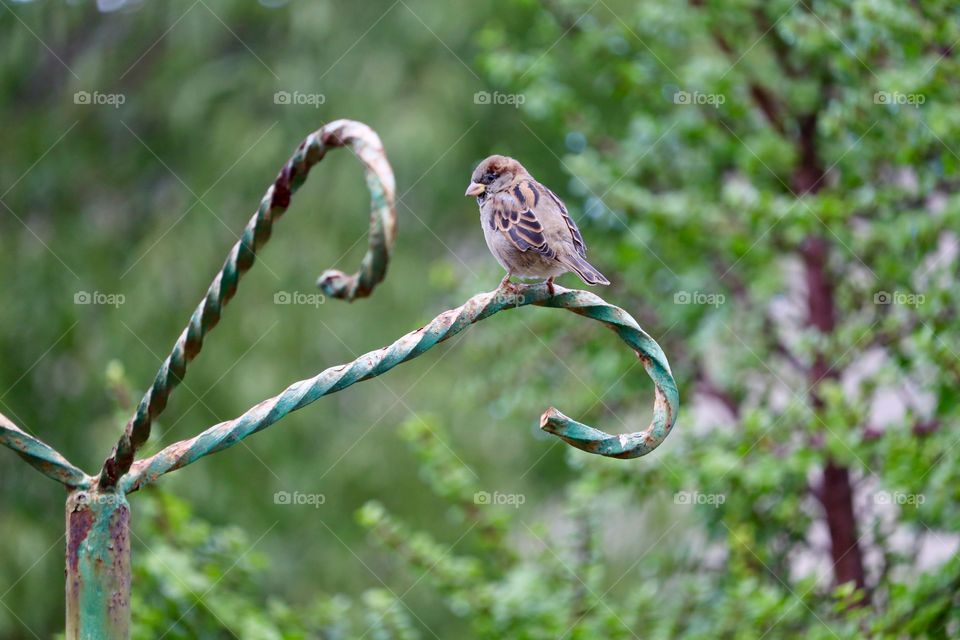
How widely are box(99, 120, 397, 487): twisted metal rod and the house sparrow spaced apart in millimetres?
1222

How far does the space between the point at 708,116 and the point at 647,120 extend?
0.27 m

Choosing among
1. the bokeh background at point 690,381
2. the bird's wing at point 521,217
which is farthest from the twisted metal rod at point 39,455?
the bokeh background at point 690,381

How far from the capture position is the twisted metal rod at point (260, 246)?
4.63 feet

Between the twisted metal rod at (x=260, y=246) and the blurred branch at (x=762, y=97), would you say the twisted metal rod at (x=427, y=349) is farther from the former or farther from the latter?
the blurred branch at (x=762, y=97)

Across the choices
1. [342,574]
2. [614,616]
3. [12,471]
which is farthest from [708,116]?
[12,471]

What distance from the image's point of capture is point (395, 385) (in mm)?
8711

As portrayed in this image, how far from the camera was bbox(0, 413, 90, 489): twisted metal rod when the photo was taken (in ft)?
4.75

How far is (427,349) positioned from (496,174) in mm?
1749

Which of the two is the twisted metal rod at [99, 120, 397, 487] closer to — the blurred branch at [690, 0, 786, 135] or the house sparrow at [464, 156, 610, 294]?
the house sparrow at [464, 156, 610, 294]

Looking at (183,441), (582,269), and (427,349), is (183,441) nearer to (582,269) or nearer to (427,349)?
(427,349)

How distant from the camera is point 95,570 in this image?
148cm

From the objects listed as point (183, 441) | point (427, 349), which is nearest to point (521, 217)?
point (427, 349)

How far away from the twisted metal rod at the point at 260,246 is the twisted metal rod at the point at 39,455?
4 cm

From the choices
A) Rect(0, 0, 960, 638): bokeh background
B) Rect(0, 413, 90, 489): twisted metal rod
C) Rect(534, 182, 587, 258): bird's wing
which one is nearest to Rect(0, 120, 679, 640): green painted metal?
Rect(0, 413, 90, 489): twisted metal rod
